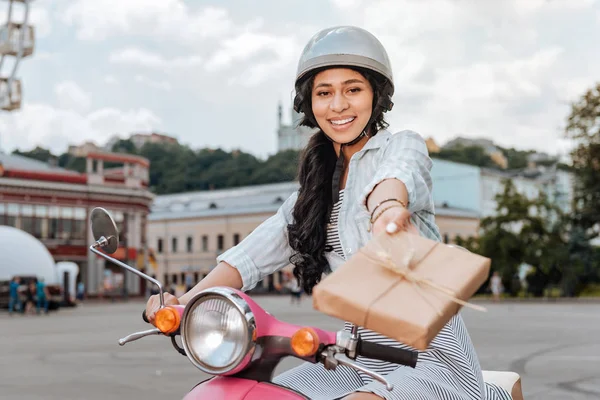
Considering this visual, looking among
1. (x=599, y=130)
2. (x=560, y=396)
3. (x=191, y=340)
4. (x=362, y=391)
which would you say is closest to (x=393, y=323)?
(x=362, y=391)

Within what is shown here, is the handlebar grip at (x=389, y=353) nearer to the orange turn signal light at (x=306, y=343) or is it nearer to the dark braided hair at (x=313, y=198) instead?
the orange turn signal light at (x=306, y=343)

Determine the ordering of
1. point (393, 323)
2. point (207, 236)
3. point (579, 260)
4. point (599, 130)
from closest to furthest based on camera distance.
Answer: point (393, 323) → point (599, 130) → point (579, 260) → point (207, 236)

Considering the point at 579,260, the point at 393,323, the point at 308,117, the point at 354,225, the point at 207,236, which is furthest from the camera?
the point at 207,236

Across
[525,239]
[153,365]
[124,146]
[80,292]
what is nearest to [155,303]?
[153,365]

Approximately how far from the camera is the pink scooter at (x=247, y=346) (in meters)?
1.86

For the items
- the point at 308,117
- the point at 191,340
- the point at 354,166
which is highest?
the point at 308,117

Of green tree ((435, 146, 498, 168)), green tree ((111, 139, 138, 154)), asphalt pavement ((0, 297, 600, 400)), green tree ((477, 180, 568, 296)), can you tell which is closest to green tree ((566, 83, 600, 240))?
green tree ((477, 180, 568, 296))

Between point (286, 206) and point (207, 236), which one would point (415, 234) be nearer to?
point (286, 206)

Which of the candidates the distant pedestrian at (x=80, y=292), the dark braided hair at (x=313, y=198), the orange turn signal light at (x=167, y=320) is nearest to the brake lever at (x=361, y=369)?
the orange turn signal light at (x=167, y=320)

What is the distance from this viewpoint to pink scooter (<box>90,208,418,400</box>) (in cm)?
186

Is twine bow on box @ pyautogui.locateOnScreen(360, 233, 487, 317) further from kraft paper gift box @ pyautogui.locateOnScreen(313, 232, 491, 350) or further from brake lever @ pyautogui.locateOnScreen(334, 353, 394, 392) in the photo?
brake lever @ pyautogui.locateOnScreen(334, 353, 394, 392)

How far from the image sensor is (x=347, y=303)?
1.63 meters

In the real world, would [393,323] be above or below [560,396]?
above

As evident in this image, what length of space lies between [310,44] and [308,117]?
31 cm
